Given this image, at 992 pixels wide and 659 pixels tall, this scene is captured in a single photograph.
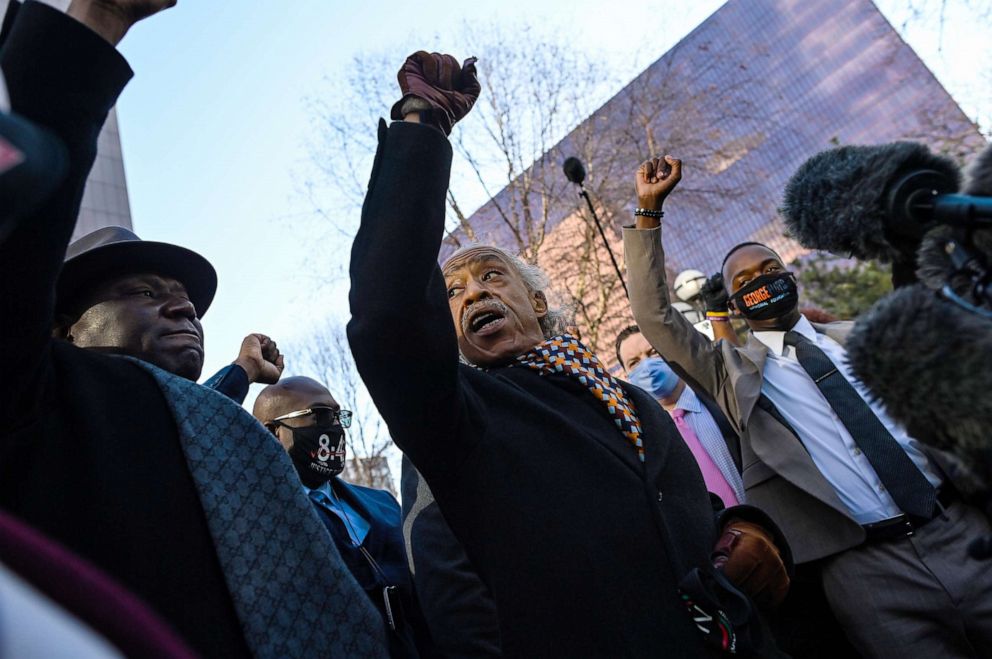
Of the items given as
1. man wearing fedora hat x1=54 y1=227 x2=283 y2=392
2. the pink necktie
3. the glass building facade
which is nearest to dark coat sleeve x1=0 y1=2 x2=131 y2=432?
man wearing fedora hat x1=54 y1=227 x2=283 y2=392

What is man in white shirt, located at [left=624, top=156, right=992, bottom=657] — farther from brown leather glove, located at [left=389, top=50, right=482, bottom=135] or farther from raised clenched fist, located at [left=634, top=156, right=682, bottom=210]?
brown leather glove, located at [left=389, top=50, right=482, bottom=135]

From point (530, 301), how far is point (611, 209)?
1520 centimetres

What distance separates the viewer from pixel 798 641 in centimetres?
306

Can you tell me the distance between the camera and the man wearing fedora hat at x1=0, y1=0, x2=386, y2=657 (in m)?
1.28

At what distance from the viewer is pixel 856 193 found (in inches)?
65.3

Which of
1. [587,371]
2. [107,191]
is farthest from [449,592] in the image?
[107,191]

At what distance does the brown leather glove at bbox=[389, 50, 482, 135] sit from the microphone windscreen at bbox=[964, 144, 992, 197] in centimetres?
101

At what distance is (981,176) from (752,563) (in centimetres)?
105

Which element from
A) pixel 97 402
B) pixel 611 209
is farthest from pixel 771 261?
pixel 611 209

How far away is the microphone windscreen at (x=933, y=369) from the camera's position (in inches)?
56.7

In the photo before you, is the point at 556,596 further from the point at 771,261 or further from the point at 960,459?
the point at 771,261

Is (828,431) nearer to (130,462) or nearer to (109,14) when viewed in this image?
(130,462)

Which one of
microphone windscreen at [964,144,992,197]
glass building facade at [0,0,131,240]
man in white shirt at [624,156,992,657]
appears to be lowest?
man in white shirt at [624,156,992,657]

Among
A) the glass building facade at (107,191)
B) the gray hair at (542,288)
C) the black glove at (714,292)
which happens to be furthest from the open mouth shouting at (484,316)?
the glass building facade at (107,191)
